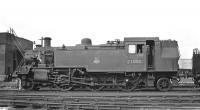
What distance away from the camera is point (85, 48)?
14.2 m

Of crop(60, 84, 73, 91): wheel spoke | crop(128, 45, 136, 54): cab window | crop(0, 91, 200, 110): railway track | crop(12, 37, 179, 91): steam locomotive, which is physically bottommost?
crop(0, 91, 200, 110): railway track

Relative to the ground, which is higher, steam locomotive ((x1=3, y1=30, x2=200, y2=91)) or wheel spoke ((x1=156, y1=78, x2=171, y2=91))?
steam locomotive ((x1=3, y1=30, x2=200, y2=91))

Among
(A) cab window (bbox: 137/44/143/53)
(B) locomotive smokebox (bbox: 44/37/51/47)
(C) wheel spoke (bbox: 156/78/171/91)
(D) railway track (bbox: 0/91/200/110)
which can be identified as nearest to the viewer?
(D) railway track (bbox: 0/91/200/110)

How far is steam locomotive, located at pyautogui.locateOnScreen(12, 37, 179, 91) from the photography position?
13.4 m

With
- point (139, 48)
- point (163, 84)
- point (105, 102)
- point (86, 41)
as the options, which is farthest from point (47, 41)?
point (163, 84)

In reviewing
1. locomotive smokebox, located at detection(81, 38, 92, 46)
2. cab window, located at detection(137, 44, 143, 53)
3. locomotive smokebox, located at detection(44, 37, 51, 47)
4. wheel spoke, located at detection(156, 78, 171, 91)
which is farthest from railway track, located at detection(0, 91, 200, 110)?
locomotive smokebox, located at detection(44, 37, 51, 47)

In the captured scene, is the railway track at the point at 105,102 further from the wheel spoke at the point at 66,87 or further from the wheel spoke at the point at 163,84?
the wheel spoke at the point at 66,87

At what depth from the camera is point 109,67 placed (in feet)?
44.9

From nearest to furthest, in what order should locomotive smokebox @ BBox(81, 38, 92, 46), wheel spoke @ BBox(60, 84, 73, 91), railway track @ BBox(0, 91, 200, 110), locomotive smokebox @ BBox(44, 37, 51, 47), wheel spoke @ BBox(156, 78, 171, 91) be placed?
railway track @ BBox(0, 91, 200, 110)
wheel spoke @ BBox(156, 78, 171, 91)
wheel spoke @ BBox(60, 84, 73, 91)
locomotive smokebox @ BBox(81, 38, 92, 46)
locomotive smokebox @ BBox(44, 37, 51, 47)

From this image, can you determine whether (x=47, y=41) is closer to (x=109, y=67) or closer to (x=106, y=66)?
(x=106, y=66)

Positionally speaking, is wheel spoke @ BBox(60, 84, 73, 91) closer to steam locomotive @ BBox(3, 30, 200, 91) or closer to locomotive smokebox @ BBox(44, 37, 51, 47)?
steam locomotive @ BBox(3, 30, 200, 91)

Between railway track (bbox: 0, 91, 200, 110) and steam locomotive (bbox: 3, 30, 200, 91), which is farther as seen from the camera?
steam locomotive (bbox: 3, 30, 200, 91)

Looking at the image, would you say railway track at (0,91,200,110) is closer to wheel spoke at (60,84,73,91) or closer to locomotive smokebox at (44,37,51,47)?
wheel spoke at (60,84,73,91)

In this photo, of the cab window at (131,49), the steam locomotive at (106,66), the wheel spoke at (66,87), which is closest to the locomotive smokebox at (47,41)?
the steam locomotive at (106,66)
